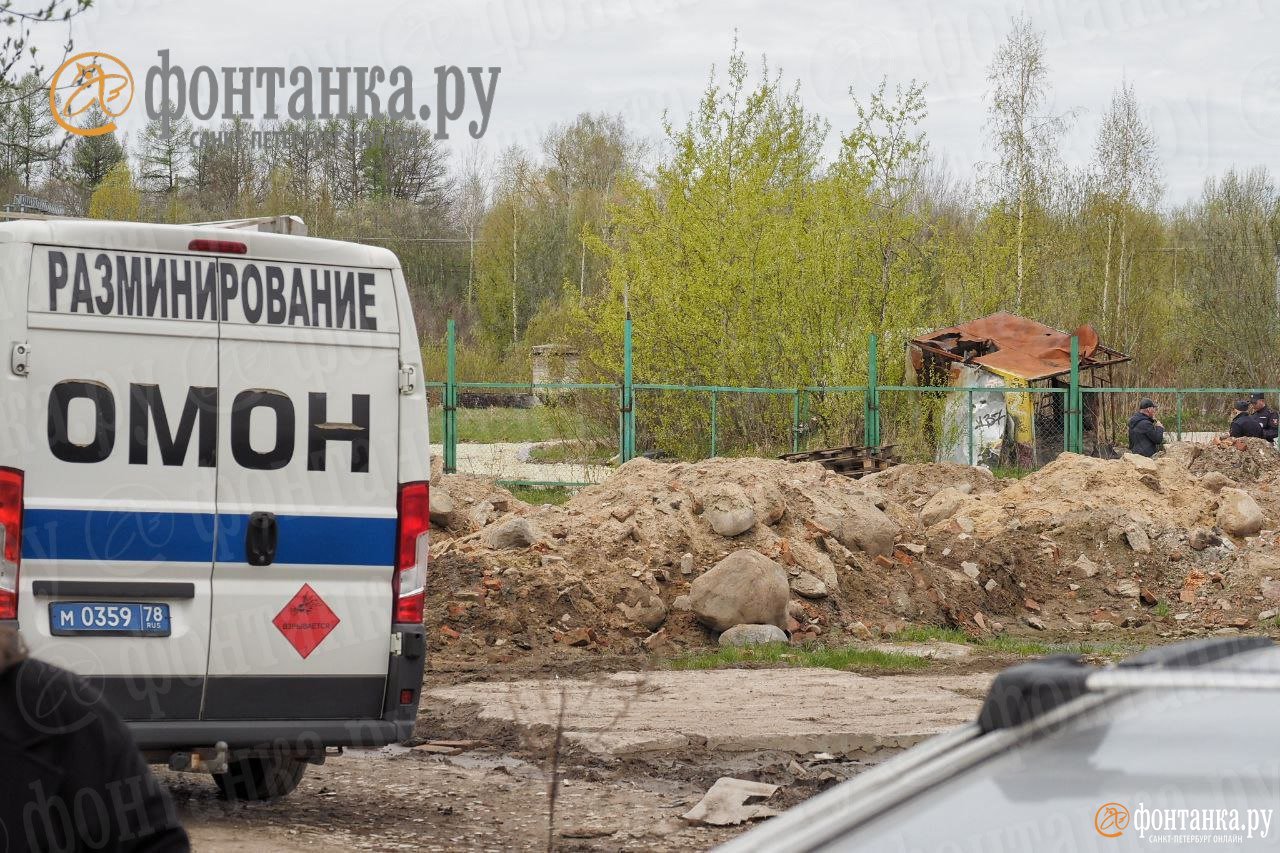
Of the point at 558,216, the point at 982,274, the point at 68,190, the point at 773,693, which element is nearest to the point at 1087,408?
the point at 982,274

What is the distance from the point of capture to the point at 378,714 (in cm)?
606

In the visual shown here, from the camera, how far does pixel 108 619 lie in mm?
5637

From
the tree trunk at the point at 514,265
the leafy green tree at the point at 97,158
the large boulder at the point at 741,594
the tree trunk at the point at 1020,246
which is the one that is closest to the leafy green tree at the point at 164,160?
the leafy green tree at the point at 97,158

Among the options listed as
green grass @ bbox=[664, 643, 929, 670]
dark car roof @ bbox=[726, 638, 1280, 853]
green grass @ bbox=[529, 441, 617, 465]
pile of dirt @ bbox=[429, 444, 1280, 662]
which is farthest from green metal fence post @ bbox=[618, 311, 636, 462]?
dark car roof @ bbox=[726, 638, 1280, 853]

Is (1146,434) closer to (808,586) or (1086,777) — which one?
(808,586)

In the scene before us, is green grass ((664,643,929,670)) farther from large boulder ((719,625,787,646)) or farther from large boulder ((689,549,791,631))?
large boulder ((689,549,791,631))

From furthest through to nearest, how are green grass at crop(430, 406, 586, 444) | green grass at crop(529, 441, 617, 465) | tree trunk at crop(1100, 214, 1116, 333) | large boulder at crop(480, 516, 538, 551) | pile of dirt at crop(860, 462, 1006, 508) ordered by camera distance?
tree trunk at crop(1100, 214, 1116, 333)
green grass at crop(430, 406, 586, 444)
green grass at crop(529, 441, 617, 465)
pile of dirt at crop(860, 462, 1006, 508)
large boulder at crop(480, 516, 538, 551)

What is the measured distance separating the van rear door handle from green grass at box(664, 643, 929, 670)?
231 inches

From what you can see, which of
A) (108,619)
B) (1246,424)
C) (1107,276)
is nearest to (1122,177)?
(1107,276)

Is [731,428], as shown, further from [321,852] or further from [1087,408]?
[321,852]

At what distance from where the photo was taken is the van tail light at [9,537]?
5.41 m

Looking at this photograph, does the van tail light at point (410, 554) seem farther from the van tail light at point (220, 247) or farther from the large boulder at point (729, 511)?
the large boulder at point (729, 511)

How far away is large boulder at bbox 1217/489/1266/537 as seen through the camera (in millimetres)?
16391

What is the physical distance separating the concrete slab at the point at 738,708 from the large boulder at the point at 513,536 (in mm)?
2671
